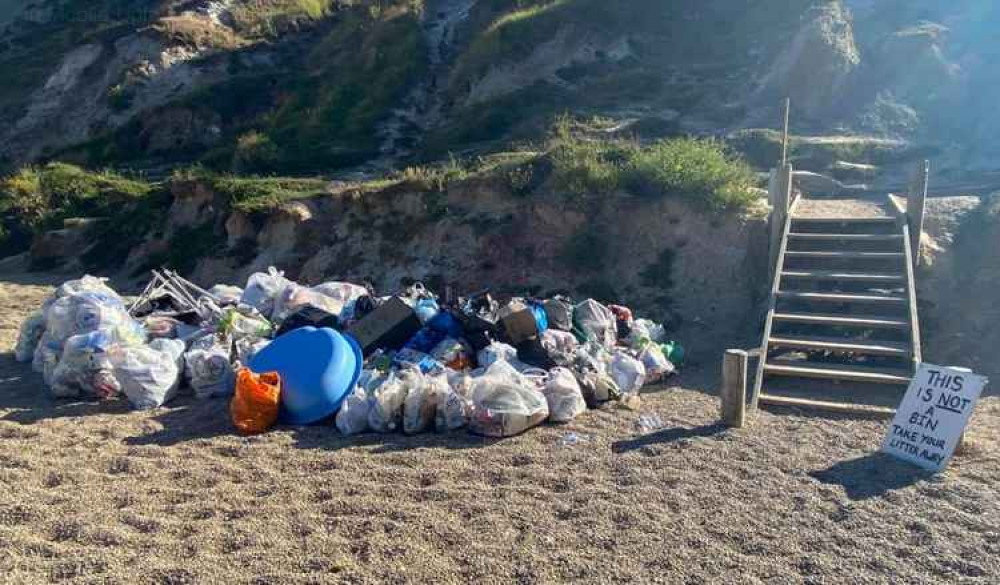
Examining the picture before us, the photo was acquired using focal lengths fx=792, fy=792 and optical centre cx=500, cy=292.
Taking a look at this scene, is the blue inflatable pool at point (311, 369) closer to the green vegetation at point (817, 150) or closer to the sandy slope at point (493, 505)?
the sandy slope at point (493, 505)

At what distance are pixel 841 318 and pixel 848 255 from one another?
4.29 feet

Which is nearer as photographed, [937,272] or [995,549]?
[995,549]

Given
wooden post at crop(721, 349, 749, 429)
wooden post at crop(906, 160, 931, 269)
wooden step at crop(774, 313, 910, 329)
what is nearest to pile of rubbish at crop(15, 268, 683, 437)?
wooden post at crop(721, 349, 749, 429)

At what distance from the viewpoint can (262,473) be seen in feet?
18.1

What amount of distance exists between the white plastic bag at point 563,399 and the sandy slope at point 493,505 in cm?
14

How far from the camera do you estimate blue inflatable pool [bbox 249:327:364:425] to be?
660 centimetres

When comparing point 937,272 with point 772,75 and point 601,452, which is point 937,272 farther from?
point 772,75

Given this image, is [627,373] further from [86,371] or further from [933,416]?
[86,371]

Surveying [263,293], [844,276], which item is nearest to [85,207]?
[263,293]

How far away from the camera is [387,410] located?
6.40 m

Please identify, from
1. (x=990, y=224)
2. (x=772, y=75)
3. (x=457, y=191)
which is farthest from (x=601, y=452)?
(x=772, y=75)

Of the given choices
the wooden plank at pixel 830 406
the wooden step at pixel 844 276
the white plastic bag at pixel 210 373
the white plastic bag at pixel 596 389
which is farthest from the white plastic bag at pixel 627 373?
→ the white plastic bag at pixel 210 373

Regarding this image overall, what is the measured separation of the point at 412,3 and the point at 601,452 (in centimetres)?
2856

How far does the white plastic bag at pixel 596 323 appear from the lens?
27.0 feet
